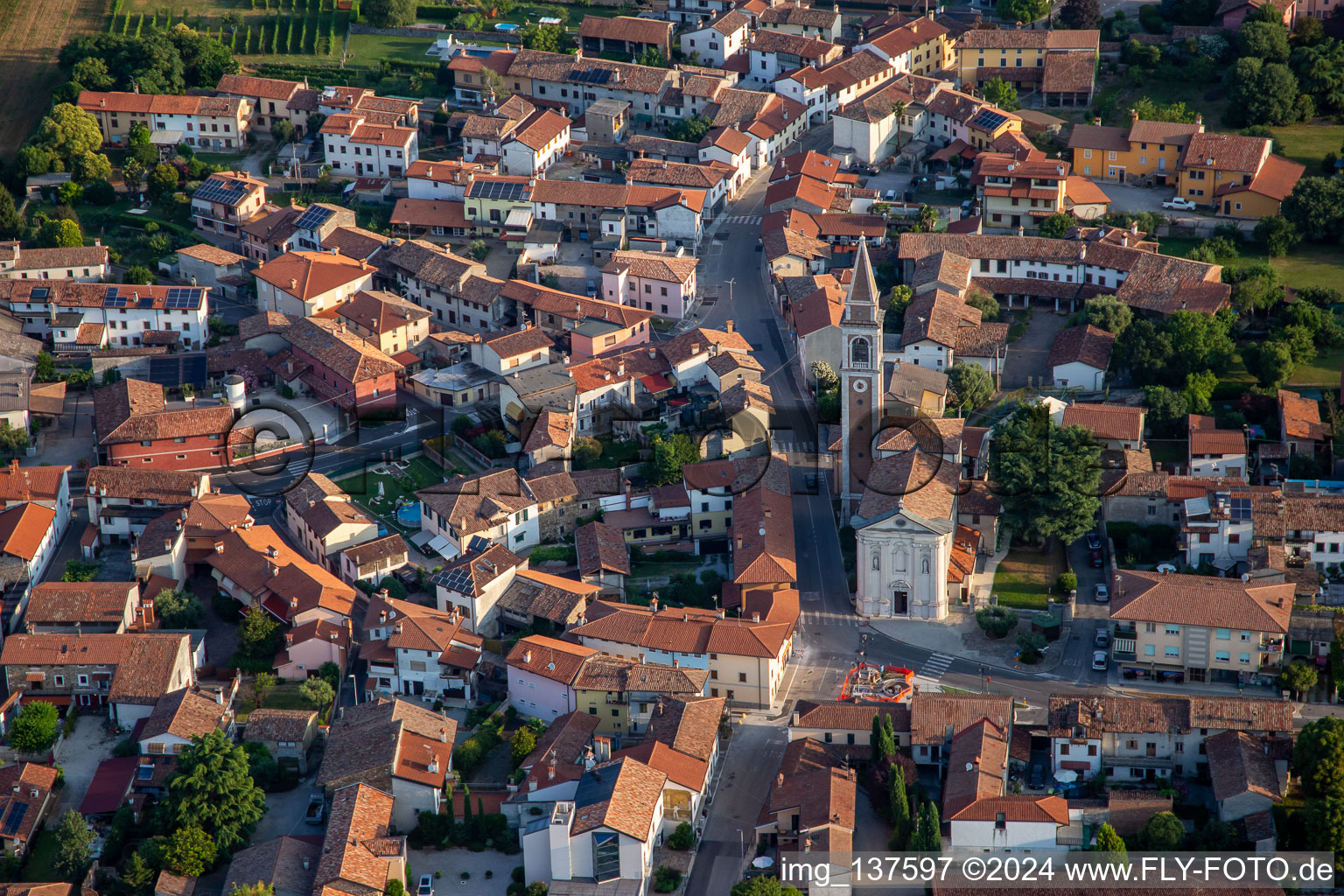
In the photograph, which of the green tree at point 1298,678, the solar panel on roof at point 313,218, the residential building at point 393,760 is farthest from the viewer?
the solar panel on roof at point 313,218

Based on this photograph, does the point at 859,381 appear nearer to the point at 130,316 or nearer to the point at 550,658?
the point at 550,658

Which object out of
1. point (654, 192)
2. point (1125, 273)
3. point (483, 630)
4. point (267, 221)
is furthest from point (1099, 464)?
point (267, 221)

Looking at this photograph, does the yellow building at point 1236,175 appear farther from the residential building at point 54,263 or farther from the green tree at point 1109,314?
the residential building at point 54,263

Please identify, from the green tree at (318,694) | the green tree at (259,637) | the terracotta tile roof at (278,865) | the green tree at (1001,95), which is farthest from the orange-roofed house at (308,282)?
the terracotta tile roof at (278,865)

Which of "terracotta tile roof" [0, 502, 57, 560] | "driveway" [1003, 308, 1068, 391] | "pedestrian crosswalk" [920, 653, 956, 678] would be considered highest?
"driveway" [1003, 308, 1068, 391]

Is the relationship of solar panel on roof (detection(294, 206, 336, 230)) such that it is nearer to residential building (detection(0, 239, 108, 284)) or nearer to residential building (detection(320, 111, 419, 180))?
residential building (detection(320, 111, 419, 180))

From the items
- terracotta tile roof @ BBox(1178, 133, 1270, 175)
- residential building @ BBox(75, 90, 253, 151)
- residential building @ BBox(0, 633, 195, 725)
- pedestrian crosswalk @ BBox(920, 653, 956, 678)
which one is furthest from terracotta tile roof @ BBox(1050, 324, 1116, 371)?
residential building @ BBox(75, 90, 253, 151)
